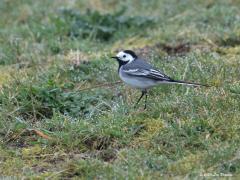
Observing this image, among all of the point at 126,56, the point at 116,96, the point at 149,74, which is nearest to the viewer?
the point at 149,74

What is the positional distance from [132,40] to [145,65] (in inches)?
110

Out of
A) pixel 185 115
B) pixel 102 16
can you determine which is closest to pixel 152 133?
pixel 185 115

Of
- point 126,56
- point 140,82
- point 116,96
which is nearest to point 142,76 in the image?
point 140,82

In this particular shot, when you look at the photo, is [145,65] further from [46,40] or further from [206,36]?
[46,40]

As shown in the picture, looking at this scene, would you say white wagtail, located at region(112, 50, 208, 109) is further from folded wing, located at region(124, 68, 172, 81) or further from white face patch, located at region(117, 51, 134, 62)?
white face patch, located at region(117, 51, 134, 62)

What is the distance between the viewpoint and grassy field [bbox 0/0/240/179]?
564 cm

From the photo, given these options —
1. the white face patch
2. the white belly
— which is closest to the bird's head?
the white face patch

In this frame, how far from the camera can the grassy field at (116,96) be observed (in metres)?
5.64

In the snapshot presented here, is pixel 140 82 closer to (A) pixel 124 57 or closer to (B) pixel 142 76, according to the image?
(B) pixel 142 76

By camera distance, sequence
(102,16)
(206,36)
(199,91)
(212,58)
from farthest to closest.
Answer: (102,16)
(206,36)
(212,58)
(199,91)

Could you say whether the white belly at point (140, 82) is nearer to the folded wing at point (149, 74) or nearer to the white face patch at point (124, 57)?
the folded wing at point (149, 74)

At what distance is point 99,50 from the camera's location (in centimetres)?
934

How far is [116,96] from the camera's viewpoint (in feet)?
24.6

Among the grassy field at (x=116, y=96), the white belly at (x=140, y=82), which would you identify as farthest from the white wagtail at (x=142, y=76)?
the grassy field at (x=116, y=96)
